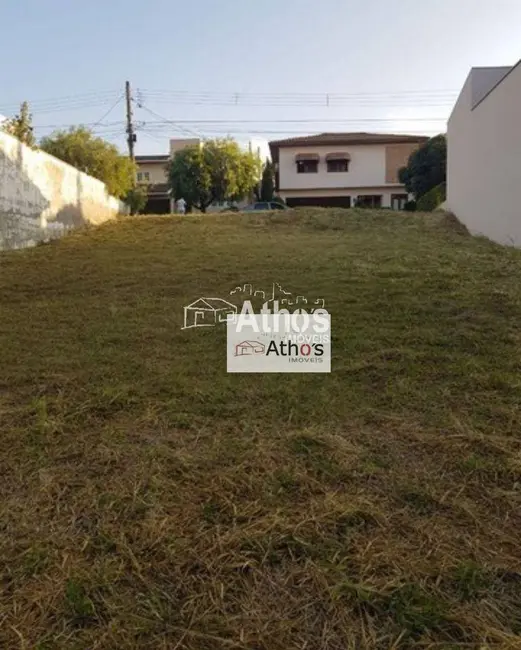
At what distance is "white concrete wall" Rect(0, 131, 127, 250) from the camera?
28.4 ft

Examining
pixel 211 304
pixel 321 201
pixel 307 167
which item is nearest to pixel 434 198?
pixel 321 201

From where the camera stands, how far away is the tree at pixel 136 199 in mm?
18625

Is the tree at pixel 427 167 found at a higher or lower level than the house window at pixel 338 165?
lower

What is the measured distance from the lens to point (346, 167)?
30.0m

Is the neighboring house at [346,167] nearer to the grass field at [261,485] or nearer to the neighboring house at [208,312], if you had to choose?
the neighboring house at [208,312]

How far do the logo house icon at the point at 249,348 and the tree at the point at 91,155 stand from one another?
13.9 meters

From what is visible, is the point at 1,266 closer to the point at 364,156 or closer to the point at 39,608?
the point at 39,608

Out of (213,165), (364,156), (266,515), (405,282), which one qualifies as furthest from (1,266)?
(364,156)

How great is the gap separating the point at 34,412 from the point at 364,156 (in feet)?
97.8

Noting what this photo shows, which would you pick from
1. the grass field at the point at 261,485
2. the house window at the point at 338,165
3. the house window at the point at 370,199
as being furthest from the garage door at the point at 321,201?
the grass field at the point at 261,485

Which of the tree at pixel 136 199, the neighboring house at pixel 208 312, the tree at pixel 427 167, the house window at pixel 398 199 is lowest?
the neighboring house at pixel 208 312
